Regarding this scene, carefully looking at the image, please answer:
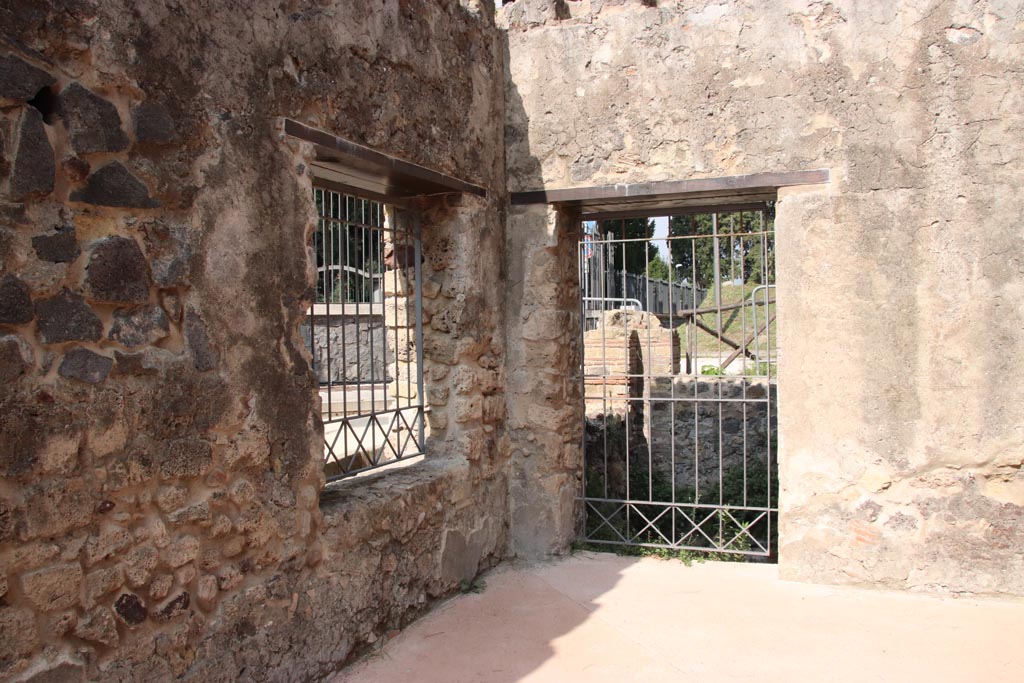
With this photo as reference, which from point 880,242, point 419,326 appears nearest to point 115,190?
point 419,326

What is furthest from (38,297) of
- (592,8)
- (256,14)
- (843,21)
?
(843,21)

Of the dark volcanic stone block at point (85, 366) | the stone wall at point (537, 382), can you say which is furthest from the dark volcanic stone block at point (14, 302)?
the stone wall at point (537, 382)

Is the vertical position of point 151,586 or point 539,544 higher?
point 151,586

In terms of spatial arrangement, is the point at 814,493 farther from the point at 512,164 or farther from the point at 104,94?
the point at 104,94

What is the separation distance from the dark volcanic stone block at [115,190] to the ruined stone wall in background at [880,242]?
292 centimetres

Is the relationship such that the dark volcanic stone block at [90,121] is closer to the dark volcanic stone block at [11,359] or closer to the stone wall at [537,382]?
the dark volcanic stone block at [11,359]

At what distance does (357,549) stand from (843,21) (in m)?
3.69

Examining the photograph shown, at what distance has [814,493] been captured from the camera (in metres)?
4.46

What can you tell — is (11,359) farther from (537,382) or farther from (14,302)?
(537,382)

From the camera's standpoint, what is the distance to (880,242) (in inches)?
171

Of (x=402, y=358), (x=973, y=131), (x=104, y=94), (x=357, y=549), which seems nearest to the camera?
(x=104, y=94)

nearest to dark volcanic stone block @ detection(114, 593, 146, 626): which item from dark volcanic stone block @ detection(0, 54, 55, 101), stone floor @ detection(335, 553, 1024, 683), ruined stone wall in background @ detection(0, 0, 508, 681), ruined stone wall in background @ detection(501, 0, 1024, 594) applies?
ruined stone wall in background @ detection(0, 0, 508, 681)

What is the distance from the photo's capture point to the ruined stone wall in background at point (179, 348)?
2.21m

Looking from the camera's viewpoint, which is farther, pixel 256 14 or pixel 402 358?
pixel 402 358
